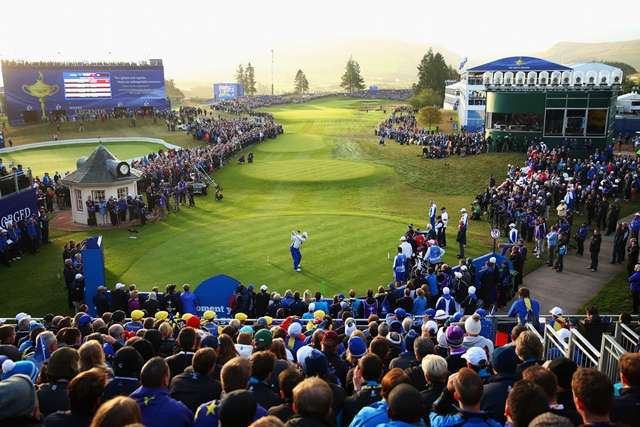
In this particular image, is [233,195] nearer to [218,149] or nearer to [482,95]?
[218,149]

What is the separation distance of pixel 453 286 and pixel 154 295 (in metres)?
8.21

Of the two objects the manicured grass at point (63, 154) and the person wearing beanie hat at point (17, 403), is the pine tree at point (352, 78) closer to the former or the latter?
the manicured grass at point (63, 154)

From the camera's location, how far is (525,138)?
45.2m

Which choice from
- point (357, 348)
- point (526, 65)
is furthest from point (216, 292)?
point (526, 65)

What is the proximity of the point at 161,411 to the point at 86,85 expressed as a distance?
233ft

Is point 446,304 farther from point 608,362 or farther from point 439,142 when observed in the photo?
point 439,142

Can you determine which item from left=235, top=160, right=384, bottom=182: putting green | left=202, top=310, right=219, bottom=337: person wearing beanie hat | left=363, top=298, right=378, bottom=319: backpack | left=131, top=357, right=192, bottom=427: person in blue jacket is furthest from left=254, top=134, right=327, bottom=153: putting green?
left=131, top=357, right=192, bottom=427: person in blue jacket

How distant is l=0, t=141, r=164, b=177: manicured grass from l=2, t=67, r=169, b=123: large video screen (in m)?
10.9

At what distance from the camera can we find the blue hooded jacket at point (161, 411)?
5.20m

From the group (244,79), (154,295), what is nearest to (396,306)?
(154,295)

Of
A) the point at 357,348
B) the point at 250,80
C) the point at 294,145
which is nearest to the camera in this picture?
the point at 357,348

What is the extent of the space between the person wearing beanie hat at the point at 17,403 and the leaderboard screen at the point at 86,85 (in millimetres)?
70538

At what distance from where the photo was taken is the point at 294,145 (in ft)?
181

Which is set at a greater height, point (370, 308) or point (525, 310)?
point (525, 310)
